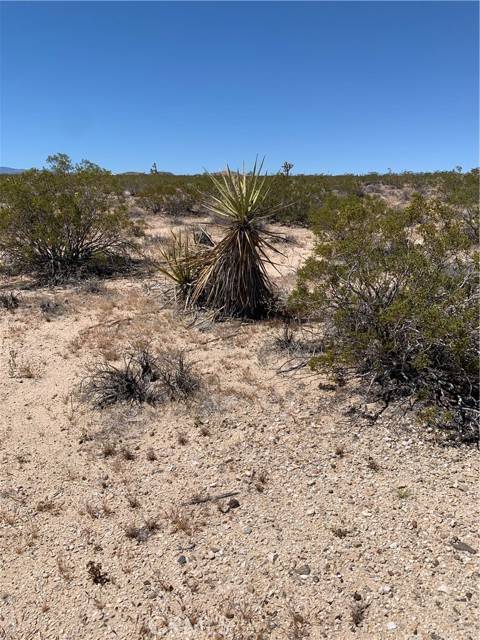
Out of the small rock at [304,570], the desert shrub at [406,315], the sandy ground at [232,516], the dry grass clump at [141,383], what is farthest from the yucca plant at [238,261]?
the small rock at [304,570]

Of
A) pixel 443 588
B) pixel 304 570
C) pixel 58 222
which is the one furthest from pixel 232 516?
pixel 58 222

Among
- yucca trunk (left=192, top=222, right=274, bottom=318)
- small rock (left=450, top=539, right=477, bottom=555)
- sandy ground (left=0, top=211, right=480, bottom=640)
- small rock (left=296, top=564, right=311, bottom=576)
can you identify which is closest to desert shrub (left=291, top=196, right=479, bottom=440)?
sandy ground (left=0, top=211, right=480, bottom=640)

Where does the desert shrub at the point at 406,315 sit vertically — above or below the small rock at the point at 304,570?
above

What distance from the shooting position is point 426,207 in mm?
7094

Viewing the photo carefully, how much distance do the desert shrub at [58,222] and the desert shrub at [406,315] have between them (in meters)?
6.99

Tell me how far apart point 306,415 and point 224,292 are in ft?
12.3

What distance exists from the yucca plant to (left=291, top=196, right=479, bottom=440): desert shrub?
184cm

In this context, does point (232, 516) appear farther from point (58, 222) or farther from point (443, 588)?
point (58, 222)

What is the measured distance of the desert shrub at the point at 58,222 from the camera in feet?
36.0

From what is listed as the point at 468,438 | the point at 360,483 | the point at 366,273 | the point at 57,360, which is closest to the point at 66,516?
the point at 360,483

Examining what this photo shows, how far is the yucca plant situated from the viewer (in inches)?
328

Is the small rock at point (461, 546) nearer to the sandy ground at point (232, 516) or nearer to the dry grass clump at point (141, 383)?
the sandy ground at point (232, 516)

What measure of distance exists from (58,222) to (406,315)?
8.89 m

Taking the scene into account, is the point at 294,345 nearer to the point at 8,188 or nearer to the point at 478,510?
the point at 478,510
